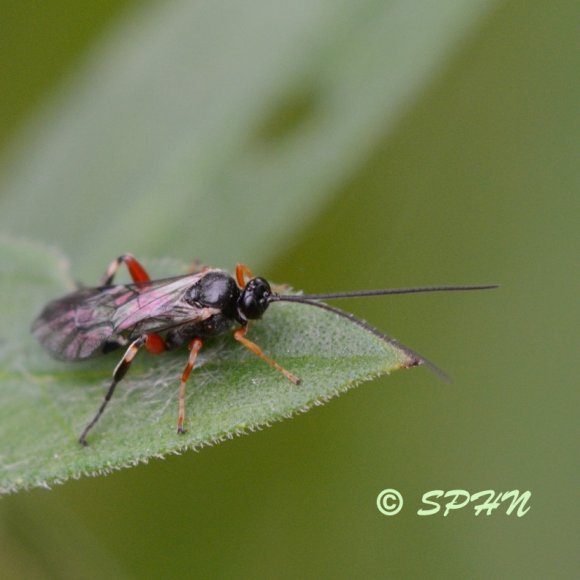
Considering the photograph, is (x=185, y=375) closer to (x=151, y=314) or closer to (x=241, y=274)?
(x=151, y=314)

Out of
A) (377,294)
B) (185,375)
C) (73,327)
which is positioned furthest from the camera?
(73,327)

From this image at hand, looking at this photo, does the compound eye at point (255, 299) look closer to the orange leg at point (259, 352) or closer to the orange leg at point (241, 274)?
the orange leg at point (259, 352)

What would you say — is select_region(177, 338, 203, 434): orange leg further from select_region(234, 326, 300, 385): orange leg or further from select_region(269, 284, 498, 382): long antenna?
select_region(269, 284, 498, 382): long antenna

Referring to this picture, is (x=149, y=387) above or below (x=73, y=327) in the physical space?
above

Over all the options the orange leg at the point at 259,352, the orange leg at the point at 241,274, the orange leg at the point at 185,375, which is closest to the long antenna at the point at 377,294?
the orange leg at the point at 259,352

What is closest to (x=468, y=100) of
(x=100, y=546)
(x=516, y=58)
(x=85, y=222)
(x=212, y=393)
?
(x=516, y=58)

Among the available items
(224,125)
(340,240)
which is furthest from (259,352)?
(340,240)
